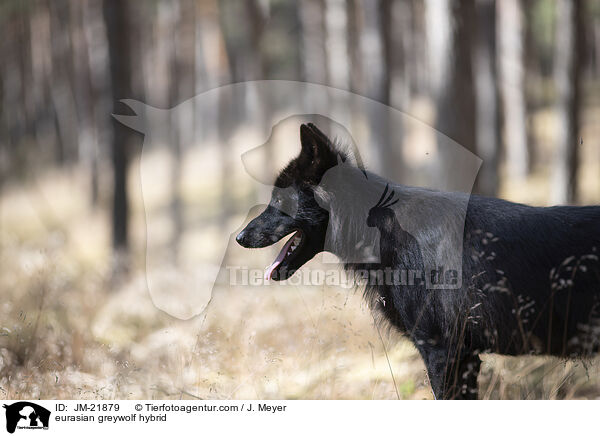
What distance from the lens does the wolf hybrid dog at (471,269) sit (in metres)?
3.39

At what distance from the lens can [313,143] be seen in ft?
11.6

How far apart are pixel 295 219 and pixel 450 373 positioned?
133cm

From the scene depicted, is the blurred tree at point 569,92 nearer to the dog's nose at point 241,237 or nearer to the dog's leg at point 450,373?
the dog's leg at point 450,373

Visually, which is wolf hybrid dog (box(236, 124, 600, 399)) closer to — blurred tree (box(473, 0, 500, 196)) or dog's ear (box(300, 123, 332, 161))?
dog's ear (box(300, 123, 332, 161))

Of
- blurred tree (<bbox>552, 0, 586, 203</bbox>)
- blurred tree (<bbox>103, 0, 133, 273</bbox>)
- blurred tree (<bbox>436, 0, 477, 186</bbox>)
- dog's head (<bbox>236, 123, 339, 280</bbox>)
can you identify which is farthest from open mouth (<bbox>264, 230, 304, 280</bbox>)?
blurred tree (<bbox>552, 0, 586, 203</bbox>)

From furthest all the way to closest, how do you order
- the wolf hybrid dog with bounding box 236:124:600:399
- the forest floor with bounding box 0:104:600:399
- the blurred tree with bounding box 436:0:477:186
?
1. the blurred tree with bounding box 436:0:477:186
2. the forest floor with bounding box 0:104:600:399
3. the wolf hybrid dog with bounding box 236:124:600:399

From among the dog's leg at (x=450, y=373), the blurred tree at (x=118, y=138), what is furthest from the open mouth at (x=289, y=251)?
the blurred tree at (x=118, y=138)

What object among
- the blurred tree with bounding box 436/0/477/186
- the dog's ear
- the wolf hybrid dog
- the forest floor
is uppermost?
the blurred tree with bounding box 436/0/477/186

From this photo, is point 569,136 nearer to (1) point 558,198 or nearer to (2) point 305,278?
(1) point 558,198

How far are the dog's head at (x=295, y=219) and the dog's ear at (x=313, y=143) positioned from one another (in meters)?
0.02

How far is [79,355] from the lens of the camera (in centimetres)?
505

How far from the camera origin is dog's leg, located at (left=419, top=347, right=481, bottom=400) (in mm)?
3438

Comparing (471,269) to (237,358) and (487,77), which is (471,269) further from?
(487,77)
